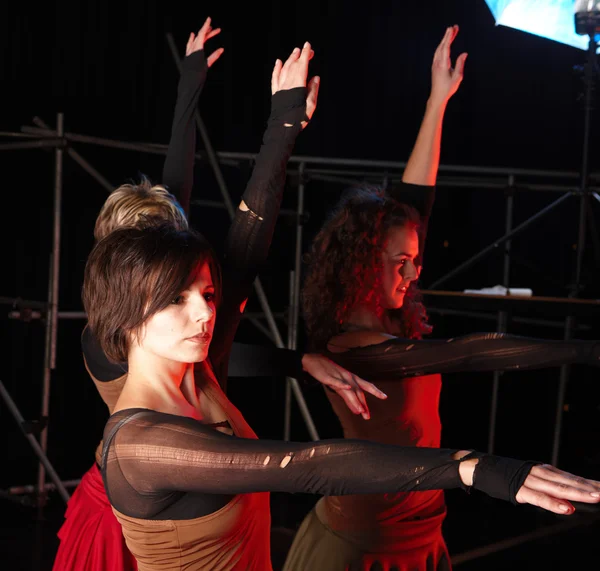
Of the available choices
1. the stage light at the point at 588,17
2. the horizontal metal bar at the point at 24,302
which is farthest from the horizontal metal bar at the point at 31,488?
the stage light at the point at 588,17

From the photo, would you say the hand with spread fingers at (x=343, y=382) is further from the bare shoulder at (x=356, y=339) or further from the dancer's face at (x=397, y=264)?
the dancer's face at (x=397, y=264)

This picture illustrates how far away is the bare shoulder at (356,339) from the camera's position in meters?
1.58

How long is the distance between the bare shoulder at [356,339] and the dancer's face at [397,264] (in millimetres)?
91

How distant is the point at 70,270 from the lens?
123 inches

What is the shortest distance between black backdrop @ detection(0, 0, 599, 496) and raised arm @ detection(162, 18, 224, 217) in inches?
45.4

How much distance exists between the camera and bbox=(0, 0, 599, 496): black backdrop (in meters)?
3.06

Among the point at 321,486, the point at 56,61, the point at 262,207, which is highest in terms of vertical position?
the point at 56,61

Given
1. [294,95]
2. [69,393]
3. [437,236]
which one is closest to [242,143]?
[437,236]

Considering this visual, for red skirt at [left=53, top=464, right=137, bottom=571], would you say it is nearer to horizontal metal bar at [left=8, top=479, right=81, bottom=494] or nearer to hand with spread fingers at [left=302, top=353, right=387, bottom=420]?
hand with spread fingers at [left=302, top=353, right=387, bottom=420]

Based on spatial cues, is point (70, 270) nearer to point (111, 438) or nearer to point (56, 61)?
point (56, 61)

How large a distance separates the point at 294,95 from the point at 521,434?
2833 millimetres

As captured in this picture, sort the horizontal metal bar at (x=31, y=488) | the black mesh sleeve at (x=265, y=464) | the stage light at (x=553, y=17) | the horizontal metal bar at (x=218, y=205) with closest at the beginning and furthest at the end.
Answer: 1. the black mesh sleeve at (x=265, y=464)
2. the stage light at (x=553, y=17)
3. the horizontal metal bar at (x=31, y=488)
4. the horizontal metal bar at (x=218, y=205)

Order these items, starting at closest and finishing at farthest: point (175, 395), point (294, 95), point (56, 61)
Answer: point (175, 395), point (294, 95), point (56, 61)

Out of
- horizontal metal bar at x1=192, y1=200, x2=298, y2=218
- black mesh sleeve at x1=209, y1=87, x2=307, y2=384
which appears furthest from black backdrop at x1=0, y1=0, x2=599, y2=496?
black mesh sleeve at x1=209, y1=87, x2=307, y2=384
